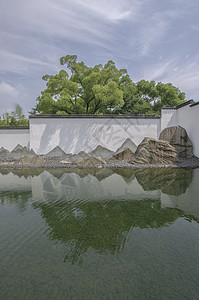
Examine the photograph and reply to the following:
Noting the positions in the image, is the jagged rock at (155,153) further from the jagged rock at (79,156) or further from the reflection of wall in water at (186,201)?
the reflection of wall in water at (186,201)

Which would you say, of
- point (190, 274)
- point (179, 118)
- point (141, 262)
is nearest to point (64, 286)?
point (141, 262)

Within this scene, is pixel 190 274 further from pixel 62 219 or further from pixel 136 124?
pixel 136 124

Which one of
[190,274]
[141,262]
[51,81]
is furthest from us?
[51,81]

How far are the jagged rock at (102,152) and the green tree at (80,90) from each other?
9.29 feet

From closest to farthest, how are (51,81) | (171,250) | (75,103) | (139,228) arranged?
(171,250)
(139,228)
(51,81)
(75,103)

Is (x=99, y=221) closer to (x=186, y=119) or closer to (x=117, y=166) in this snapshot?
(x=117, y=166)

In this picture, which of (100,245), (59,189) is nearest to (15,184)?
(59,189)

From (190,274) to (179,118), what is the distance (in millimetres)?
9172

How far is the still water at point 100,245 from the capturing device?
1583mm

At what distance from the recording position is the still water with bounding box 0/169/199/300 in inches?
62.3

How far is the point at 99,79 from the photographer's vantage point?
10930 mm

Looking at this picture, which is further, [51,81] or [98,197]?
[51,81]

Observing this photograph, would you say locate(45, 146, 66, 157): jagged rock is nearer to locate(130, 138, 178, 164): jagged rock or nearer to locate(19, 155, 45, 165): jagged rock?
locate(19, 155, 45, 165): jagged rock

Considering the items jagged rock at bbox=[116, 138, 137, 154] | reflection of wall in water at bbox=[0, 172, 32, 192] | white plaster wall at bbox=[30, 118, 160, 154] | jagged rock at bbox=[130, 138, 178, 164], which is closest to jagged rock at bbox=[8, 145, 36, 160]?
white plaster wall at bbox=[30, 118, 160, 154]
